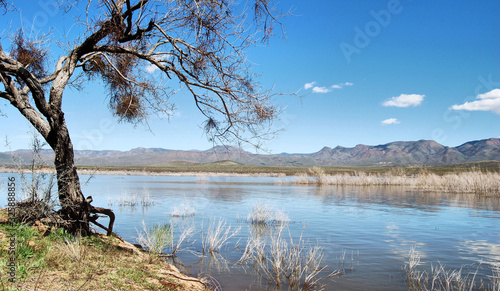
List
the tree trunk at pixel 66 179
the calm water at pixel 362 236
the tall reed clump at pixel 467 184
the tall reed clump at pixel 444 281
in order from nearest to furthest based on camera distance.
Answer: the tree trunk at pixel 66 179 < the tall reed clump at pixel 444 281 < the calm water at pixel 362 236 < the tall reed clump at pixel 467 184

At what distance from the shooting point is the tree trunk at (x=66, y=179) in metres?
6.45

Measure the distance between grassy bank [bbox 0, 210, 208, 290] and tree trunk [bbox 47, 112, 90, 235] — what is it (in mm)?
330

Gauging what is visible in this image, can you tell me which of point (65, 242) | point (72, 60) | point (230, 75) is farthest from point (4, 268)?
point (230, 75)

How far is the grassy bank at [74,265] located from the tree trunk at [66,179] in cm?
33

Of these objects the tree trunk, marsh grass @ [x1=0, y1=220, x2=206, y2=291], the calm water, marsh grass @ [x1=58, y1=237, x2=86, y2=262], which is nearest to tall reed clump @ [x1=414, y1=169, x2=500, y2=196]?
the calm water

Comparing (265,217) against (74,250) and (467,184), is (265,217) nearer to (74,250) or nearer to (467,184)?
(74,250)

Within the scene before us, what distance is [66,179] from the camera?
21.2 ft

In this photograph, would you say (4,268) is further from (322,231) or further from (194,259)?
(322,231)

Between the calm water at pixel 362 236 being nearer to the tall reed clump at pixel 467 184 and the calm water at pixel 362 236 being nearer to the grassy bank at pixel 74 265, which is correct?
the grassy bank at pixel 74 265

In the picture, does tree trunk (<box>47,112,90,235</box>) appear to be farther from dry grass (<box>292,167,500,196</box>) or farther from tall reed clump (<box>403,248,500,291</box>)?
dry grass (<box>292,167,500,196</box>)

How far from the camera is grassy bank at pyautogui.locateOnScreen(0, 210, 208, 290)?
177 inches

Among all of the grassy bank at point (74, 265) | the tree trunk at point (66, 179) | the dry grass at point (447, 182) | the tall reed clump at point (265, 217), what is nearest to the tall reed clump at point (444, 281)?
the grassy bank at point (74, 265)

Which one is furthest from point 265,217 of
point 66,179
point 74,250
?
point 74,250

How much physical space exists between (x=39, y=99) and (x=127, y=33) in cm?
188
